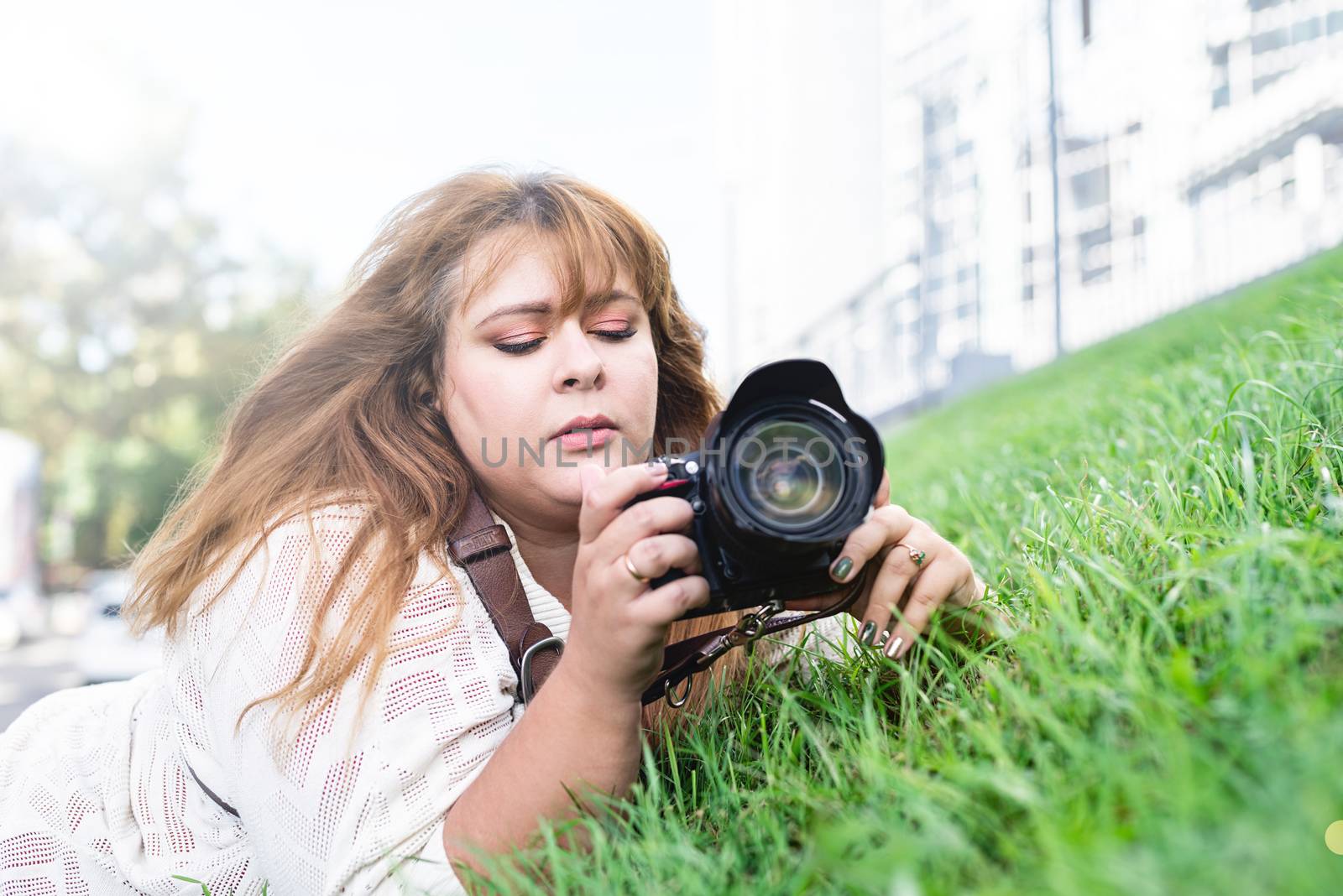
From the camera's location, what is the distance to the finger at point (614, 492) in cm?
155

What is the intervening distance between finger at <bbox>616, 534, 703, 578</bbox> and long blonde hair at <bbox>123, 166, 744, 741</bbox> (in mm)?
432

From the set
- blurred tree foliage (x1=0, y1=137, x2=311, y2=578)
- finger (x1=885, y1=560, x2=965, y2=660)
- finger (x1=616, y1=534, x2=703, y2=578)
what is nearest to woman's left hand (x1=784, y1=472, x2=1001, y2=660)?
finger (x1=885, y1=560, x2=965, y2=660)

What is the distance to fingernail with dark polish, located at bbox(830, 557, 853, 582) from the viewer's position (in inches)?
62.1

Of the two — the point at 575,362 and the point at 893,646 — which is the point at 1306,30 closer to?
the point at 575,362

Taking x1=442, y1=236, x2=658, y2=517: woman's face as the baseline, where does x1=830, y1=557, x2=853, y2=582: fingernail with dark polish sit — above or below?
below

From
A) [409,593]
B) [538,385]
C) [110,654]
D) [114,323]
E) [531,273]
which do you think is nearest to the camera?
[409,593]

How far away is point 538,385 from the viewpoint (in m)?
1.99

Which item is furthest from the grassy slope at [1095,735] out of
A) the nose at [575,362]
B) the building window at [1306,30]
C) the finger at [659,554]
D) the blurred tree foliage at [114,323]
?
the blurred tree foliage at [114,323]

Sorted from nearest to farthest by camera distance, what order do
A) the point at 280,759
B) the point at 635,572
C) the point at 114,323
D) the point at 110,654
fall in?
1. the point at 635,572
2. the point at 280,759
3. the point at 110,654
4. the point at 114,323

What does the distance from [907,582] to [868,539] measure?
13cm

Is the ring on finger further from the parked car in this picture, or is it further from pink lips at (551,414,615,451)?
the parked car

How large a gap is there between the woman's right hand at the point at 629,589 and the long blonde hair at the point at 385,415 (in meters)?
0.34

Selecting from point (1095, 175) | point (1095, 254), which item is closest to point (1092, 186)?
point (1095, 175)

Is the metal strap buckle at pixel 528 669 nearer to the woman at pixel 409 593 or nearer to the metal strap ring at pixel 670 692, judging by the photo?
the woman at pixel 409 593
